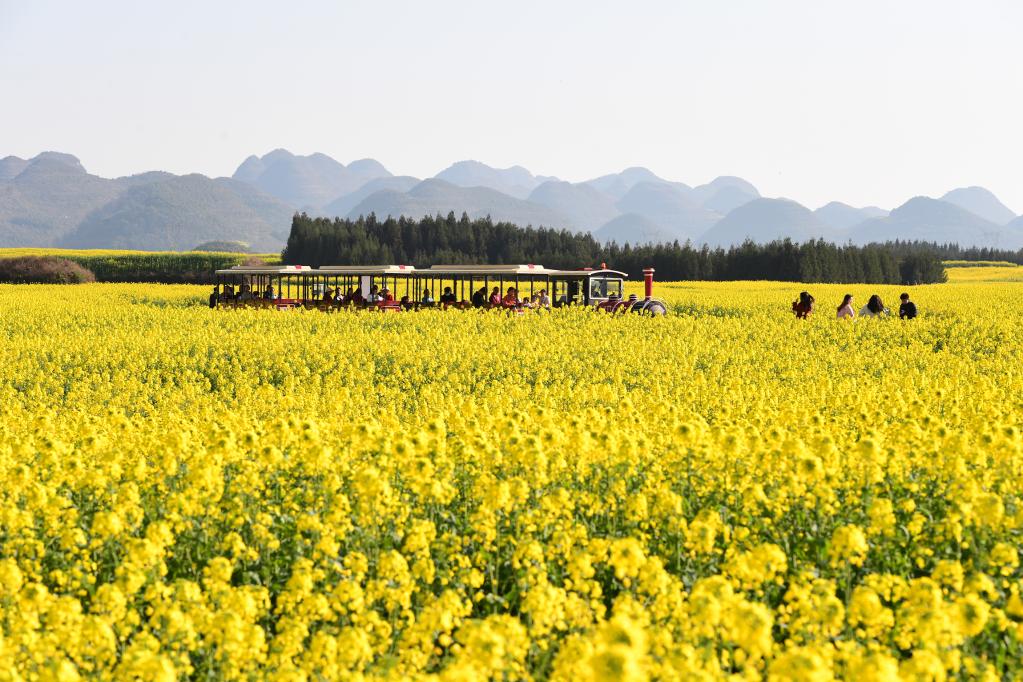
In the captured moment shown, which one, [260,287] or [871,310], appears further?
[260,287]

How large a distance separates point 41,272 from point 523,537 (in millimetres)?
78520

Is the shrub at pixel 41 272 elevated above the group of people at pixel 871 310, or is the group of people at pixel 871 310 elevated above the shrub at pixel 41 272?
the shrub at pixel 41 272

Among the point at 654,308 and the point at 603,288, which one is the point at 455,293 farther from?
the point at 654,308

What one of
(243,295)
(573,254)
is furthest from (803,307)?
(573,254)

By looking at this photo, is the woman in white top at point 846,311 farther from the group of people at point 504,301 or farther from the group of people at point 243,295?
the group of people at point 243,295

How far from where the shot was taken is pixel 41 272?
76.3m

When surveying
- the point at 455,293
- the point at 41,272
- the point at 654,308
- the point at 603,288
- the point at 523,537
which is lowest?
the point at 523,537

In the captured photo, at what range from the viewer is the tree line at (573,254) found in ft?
330

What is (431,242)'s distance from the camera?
13600cm

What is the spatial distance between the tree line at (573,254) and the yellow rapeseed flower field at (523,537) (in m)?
85.5

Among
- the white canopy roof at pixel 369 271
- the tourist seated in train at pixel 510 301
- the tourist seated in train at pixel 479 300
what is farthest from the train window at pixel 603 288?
the white canopy roof at pixel 369 271

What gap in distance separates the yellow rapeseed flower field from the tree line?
8547cm

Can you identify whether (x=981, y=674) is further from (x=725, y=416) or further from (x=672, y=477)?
(x=725, y=416)

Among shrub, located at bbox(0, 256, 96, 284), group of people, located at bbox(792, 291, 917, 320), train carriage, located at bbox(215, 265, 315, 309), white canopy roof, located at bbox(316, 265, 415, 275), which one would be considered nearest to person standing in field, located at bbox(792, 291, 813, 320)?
group of people, located at bbox(792, 291, 917, 320)
